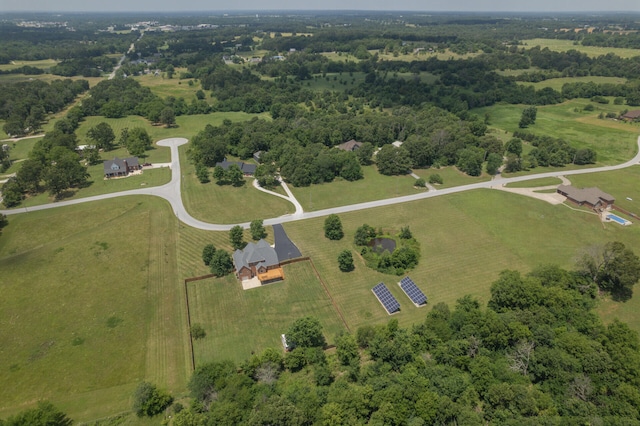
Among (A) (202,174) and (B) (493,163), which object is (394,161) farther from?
(A) (202,174)

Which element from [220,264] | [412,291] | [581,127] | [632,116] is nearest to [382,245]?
[412,291]

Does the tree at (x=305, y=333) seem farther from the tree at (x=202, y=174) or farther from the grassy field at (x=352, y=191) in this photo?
the tree at (x=202, y=174)

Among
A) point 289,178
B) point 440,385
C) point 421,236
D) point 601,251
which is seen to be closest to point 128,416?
point 440,385

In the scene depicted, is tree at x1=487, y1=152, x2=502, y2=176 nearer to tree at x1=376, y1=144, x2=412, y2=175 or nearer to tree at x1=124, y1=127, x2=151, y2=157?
tree at x1=376, y1=144, x2=412, y2=175

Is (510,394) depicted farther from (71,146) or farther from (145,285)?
(71,146)

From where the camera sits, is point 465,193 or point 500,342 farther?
point 465,193

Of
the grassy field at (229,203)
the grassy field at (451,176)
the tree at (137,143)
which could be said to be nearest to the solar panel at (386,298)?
the grassy field at (229,203)

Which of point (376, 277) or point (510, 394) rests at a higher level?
point (510, 394)
